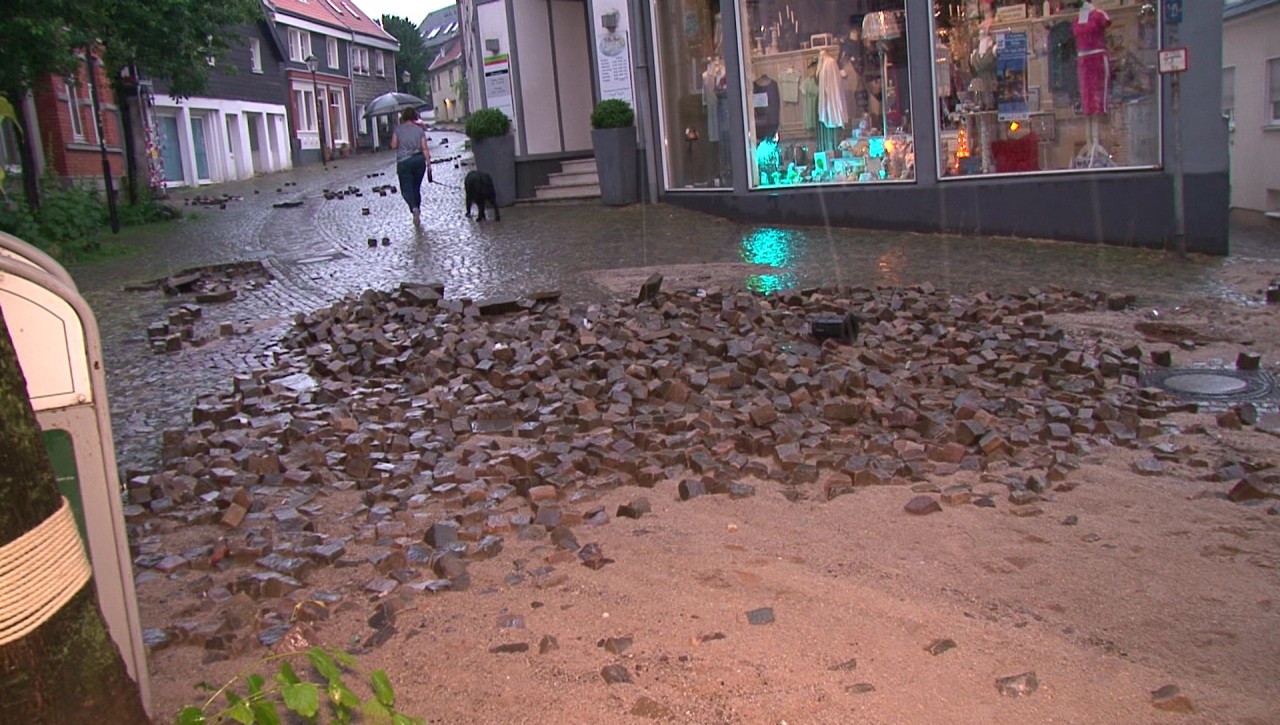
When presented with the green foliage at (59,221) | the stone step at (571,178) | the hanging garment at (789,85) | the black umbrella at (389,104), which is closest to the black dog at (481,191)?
the stone step at (571,178)

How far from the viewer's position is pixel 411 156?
1820cm

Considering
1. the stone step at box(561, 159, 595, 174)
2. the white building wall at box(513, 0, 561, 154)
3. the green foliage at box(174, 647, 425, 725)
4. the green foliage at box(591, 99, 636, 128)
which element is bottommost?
the green foliage at box(174, 647, 425, 725)

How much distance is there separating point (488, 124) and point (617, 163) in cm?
288

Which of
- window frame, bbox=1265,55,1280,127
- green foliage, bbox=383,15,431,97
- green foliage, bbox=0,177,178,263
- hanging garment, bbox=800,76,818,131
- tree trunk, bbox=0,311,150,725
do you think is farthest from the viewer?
green foliage, bbox=383,15,431,97

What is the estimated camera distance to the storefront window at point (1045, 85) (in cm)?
1298

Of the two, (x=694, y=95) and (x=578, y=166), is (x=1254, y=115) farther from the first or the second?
(x=578, y=166)

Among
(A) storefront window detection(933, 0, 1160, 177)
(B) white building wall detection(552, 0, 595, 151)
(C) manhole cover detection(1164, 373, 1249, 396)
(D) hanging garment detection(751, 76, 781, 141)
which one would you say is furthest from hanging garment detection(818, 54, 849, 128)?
(C) manhole cover detection(1164, 373, 1249, 396)

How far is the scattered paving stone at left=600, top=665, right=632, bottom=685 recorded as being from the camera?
→ 342 centimetres

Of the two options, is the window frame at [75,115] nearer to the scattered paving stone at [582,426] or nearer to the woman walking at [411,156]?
the woman walking at [411,156]

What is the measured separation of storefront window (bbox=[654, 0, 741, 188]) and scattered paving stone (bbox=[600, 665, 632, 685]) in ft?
45.9

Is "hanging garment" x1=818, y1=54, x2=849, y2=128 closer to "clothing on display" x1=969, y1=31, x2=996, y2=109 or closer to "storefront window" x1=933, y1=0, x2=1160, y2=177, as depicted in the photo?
"storefront window" x1=933, y1=0, x2=1160, y2=177

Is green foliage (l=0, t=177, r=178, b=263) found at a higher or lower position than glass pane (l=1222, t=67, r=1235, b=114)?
lower

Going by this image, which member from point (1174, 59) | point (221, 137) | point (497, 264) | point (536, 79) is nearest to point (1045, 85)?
point (1174, 59)

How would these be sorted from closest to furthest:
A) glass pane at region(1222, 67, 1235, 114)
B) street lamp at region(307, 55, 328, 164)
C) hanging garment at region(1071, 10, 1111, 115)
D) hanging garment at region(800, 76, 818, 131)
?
hanging garment at region(1071, 10, 1111, 115), hanging garment at region(800, 76, 818, 131), glass pane at region(1222, 67, 1235, 114), street lamp at region(307, 55, 328, 164)
